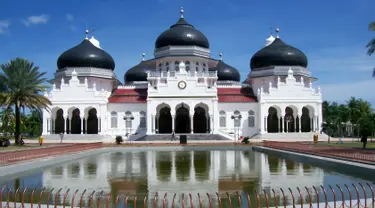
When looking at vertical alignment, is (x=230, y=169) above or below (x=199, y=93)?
below

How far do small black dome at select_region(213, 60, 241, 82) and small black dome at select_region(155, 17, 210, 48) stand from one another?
273 inches

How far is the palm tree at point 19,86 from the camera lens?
31469 mm

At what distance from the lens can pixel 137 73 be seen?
5747 centimetres

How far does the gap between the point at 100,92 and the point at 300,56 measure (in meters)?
26.1

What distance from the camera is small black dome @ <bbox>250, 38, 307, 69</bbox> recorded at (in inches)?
1913

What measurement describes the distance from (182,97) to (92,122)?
1300 cm

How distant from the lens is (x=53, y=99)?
4556 centimetres

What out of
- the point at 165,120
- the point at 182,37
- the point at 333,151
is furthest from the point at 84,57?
the point at 333,151

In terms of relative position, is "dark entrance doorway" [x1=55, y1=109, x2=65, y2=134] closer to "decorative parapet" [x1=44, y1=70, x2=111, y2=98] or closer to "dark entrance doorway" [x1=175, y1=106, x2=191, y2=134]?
"decorative parapet" [x1=44, y1=70, x2=111, y2=98]

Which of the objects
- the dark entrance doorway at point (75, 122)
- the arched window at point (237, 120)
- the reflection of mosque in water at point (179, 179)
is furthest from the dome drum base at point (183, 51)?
the reflection of mosque in water at point (179, 179)

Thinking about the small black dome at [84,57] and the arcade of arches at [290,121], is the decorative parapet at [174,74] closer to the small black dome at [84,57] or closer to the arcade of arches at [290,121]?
the small black dome at [84,57]

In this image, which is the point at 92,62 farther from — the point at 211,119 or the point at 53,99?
the point at 211,119

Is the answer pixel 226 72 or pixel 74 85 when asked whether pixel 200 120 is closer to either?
pixel 226 72

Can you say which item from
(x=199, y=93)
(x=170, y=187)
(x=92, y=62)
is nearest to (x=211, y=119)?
(x=199, y=93)
